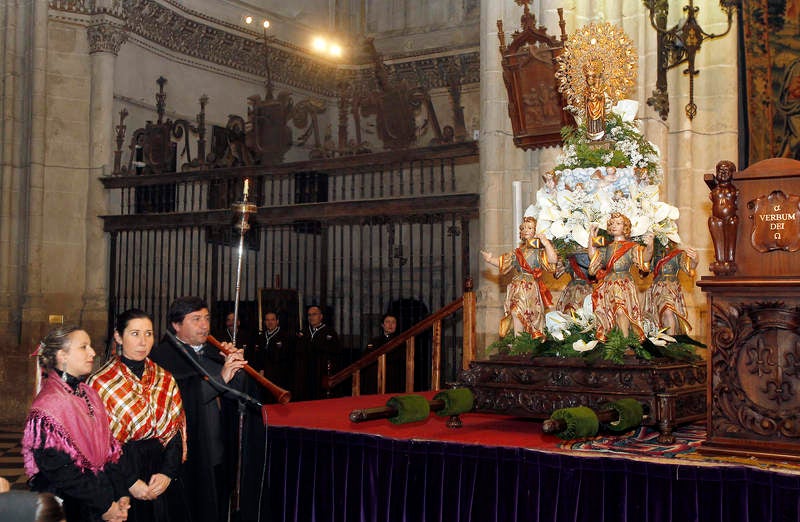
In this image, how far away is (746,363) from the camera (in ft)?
12.9

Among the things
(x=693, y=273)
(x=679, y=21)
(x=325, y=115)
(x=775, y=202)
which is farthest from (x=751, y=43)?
(x=325, y=115)

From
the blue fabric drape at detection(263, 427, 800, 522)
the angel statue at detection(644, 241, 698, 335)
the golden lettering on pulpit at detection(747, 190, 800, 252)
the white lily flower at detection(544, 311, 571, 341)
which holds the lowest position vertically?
the blue fabric drape at detection(263, 427, 800, 522)

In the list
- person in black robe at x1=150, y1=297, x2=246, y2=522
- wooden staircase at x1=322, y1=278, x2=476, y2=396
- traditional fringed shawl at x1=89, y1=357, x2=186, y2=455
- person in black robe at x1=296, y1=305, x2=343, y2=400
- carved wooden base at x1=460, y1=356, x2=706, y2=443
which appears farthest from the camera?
person in black robe at x1=296, y1=305, x2=343, y2=400

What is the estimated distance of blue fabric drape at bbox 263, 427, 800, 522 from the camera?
385 cm

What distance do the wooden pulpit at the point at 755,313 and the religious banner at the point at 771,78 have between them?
10.7 ft

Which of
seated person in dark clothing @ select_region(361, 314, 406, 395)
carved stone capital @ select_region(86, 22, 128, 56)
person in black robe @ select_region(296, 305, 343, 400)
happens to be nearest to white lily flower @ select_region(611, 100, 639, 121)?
seated person in dark clothing @ select_region(361, 314, 406, 395)

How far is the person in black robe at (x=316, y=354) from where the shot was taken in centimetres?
1068

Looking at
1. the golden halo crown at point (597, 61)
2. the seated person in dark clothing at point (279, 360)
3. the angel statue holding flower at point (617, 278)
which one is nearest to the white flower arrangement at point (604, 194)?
the angel statue holding flower at point (617, 278)

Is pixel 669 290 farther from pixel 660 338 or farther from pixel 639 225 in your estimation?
pixel 639 225

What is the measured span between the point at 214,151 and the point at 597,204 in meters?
9.13

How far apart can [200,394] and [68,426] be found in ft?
3.66

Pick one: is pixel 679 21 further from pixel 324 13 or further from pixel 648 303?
pixel 324 13

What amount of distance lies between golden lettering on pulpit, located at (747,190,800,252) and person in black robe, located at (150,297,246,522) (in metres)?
2.45

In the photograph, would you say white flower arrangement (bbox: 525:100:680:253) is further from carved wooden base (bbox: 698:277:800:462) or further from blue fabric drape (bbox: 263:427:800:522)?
blue fabric drape (bbox: 263:427:800:522)
